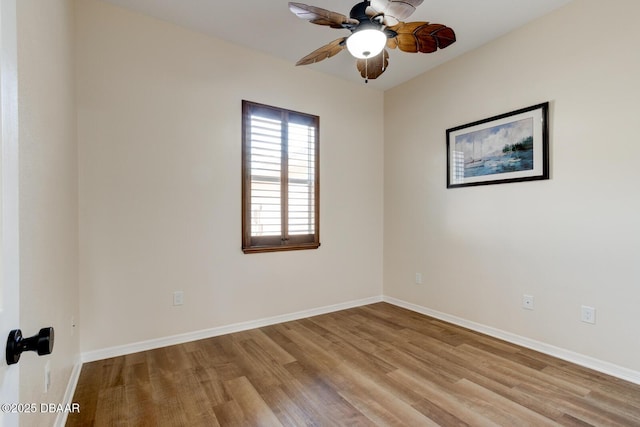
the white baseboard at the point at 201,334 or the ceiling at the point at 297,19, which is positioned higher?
the ceiling at the point at 297,19

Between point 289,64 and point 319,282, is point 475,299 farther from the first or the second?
point 289,64

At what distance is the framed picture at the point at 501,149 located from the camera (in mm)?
2711

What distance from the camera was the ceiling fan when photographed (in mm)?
1956

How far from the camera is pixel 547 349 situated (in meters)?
2.66

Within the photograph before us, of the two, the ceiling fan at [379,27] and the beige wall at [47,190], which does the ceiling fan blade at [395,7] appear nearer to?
the ceiling fan at [379,27]

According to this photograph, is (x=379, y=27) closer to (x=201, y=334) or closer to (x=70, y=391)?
(x=201, y=334)

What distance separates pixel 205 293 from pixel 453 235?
8.83 ft

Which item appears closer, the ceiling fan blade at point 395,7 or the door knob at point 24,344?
the door knob at point 24,344

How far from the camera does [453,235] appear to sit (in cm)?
346

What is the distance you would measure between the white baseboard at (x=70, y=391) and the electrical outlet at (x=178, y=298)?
0.78 metres

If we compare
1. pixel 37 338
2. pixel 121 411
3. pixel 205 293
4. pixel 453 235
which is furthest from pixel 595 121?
pixel 121 411

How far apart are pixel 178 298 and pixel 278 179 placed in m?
1.55

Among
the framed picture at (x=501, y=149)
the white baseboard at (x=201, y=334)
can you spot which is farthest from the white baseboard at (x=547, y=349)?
the framed picture at (x=501, y=149)

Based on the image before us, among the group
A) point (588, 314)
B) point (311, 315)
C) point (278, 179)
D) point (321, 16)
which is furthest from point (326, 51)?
point (588, 314)
